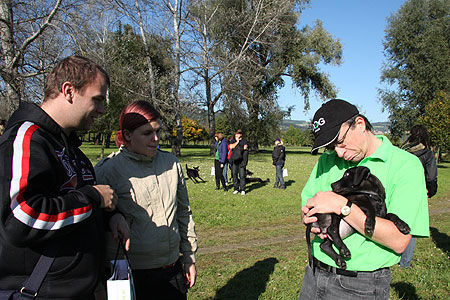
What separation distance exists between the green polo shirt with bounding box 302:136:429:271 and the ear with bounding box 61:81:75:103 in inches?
72.3

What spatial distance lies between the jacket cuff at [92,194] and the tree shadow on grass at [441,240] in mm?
6929

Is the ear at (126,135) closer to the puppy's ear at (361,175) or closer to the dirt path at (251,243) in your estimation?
the puppy's ear at (361,175)

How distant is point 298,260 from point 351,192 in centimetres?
399

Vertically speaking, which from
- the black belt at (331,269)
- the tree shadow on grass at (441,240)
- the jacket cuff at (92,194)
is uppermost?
the jacket cuff at (92,194)

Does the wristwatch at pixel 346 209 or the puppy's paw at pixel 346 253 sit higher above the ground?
the wristwatch at pixel 346 209

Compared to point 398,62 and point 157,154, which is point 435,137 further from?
point 157,154

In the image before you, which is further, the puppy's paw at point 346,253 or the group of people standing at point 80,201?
the puppy's paw at point 346,253

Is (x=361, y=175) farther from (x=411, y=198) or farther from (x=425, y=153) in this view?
(x=425, y=153)

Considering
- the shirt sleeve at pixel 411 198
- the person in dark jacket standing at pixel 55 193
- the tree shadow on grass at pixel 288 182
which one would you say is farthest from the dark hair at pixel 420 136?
the tree shadow on grass at pixel 288 182

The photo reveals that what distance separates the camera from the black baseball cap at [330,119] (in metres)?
1.98

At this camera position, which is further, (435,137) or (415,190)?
(435,137)

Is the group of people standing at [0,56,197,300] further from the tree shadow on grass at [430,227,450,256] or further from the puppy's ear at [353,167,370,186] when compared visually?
the tree shadow on grass at [430,227,450,256]

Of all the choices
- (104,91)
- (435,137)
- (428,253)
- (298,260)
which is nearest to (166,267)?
(104,91)

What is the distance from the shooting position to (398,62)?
33.5 m
